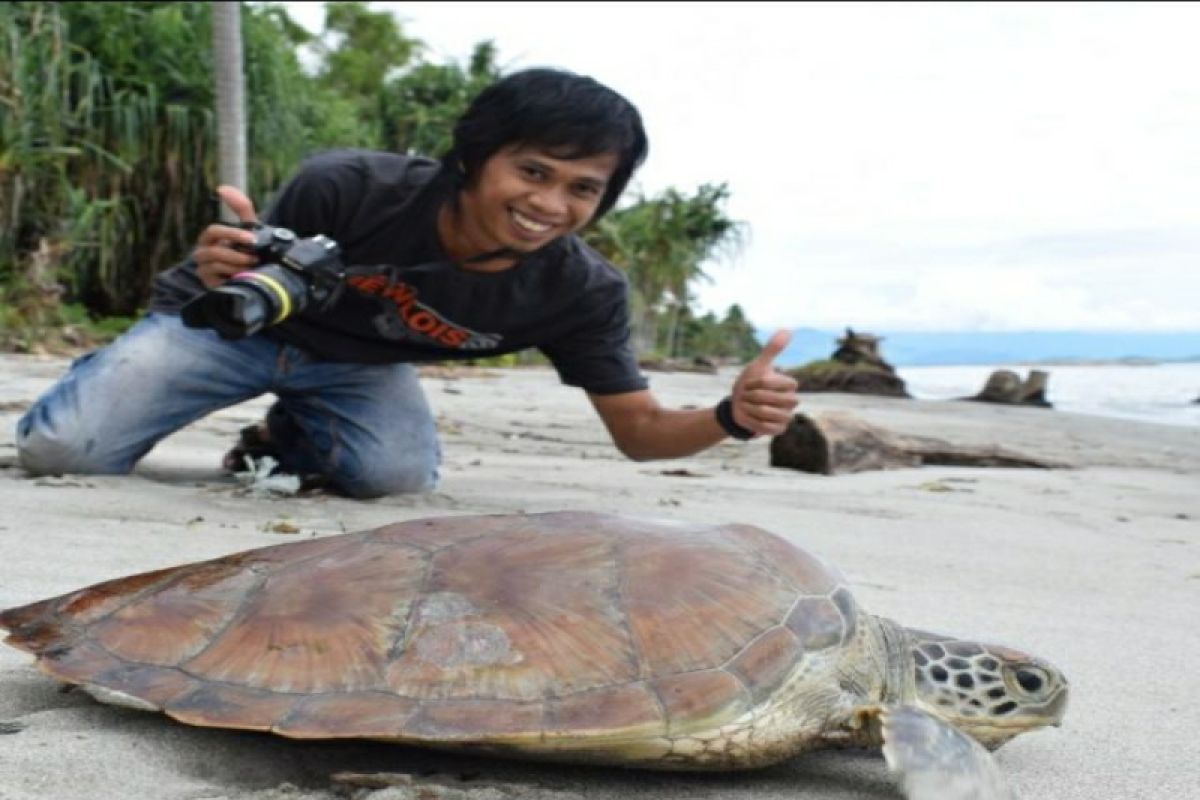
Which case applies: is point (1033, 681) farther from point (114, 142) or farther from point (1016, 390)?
point (1016, 390)

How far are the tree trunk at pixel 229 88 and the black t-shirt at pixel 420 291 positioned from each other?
7.67 meters

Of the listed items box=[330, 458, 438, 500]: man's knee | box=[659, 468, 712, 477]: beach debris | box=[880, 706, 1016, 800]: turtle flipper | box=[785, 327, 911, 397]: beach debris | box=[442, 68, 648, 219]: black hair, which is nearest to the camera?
box=[880, 706, 1016, 800]: turtle flipper

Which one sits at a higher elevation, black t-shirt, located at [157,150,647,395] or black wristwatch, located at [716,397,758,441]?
black t-shirt, located at [157,150,647,395]

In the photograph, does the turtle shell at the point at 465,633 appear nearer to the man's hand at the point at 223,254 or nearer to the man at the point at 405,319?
the man at the point at 405,319

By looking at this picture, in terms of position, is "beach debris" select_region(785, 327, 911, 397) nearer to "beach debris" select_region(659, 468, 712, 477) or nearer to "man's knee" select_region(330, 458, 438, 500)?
"beach debris" select_region(659, 468, 712, 477)

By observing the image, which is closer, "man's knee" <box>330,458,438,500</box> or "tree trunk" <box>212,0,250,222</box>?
"man's knee" <box>330,458,438,500</box>

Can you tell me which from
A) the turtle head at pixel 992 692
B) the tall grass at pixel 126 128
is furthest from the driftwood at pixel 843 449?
the tall grass at pixel 126 128

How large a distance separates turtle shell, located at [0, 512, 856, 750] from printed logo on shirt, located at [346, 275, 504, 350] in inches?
69.3

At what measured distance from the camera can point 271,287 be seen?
3.01 meters

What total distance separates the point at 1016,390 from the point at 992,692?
15.2 m

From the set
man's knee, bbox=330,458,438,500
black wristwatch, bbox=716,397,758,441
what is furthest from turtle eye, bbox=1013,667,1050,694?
man's knee, bbox=330,458,438,500

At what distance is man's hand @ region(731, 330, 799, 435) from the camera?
297cm

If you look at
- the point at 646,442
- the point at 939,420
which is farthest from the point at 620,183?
the point at 939,420

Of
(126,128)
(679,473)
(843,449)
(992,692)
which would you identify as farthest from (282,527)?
(126,128)
